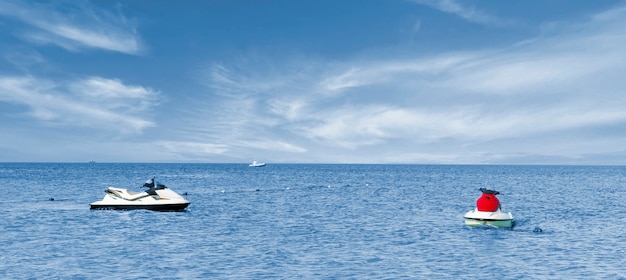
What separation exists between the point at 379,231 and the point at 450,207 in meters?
29.5

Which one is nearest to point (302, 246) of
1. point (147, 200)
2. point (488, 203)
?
point (488, 203)

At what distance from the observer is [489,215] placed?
48625 mm

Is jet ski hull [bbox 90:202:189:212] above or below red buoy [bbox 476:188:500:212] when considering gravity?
below

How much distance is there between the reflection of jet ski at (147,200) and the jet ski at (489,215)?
102 feet

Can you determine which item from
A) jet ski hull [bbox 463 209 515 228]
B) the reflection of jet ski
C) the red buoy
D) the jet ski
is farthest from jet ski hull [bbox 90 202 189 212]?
the red buoy

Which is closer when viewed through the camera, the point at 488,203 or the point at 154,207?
the point at 488,203

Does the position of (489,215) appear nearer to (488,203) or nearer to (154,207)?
(488,203)

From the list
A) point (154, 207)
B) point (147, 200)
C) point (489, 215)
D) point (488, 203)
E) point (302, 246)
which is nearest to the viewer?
point (302, 246)

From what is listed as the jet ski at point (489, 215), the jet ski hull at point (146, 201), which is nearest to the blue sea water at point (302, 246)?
the jet ski hull at point (146, 201)

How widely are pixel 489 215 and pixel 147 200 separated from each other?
117ft

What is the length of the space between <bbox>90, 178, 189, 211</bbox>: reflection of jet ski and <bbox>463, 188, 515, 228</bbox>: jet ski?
31.1 m

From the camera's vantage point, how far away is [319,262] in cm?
3369

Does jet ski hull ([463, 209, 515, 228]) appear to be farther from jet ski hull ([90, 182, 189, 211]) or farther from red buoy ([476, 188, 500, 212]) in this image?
jet ski hull ([90, 182, 189, 211])

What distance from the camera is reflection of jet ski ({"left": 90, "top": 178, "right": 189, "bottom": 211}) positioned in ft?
203
